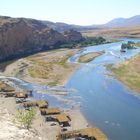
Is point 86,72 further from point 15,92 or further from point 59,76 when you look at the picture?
point 15,92

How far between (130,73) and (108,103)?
36.5m

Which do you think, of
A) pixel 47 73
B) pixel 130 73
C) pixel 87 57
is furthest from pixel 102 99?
pixel 87 57

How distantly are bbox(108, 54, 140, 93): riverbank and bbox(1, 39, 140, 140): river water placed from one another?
2.30 metres

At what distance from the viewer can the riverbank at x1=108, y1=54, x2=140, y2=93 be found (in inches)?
4260

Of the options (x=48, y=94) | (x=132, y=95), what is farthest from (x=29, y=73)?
(x=132, y=95)

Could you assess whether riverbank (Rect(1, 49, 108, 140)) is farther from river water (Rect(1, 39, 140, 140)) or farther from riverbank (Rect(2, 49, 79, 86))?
river water (Rect(1, 39, 140, 140))

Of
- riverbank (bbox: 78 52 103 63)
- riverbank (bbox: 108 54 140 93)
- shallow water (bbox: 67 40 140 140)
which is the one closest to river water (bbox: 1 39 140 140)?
shallow water (bbox: 67 40 140 140)

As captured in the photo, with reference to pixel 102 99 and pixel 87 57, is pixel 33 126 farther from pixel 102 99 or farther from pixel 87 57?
pixel 87 57

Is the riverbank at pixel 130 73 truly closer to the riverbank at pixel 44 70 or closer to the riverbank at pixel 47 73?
the riverbank at pixel 44 70

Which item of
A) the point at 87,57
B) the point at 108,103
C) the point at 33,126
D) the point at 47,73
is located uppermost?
the point at 87,57

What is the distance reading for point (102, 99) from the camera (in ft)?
307

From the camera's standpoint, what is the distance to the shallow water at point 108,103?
231 ft

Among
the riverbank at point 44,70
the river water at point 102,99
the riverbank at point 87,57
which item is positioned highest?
the riverbank at point 87,57

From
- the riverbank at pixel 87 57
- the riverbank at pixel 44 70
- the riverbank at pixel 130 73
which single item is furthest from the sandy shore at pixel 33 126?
the riverbank at pixel 87 57
